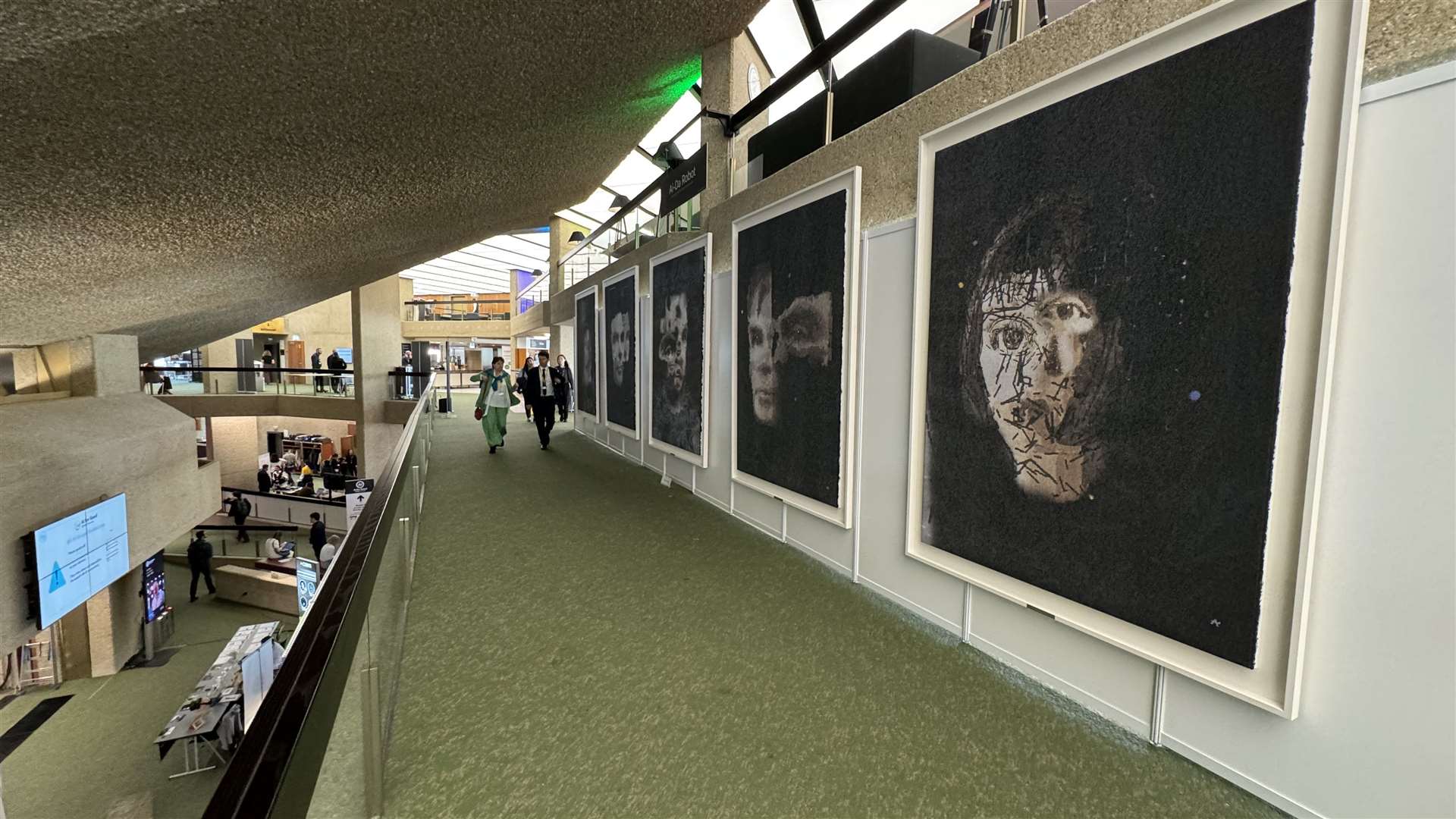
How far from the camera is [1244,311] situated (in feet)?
6.01

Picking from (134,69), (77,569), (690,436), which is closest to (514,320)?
(77,569)

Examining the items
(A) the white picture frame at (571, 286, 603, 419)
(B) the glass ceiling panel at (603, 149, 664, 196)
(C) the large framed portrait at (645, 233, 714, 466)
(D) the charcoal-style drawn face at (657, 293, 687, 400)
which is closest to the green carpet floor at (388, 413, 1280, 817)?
(C) the large framed portrait at (645, 233, 714, 466)

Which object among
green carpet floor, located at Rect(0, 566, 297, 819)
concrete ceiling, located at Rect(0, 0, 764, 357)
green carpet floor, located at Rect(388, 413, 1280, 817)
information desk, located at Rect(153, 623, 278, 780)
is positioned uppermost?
concrete ceiling, located at Rect(0, 0, 764, 357)

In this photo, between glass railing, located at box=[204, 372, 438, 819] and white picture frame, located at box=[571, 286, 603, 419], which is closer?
glass railing, located at box=[204, 372, 438, 819]

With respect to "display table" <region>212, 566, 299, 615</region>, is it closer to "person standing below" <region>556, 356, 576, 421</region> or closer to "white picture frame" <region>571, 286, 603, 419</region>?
"person standing below" <region>556, 356, 576, 421</region>

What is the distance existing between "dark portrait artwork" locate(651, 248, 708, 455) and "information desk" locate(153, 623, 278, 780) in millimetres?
6038

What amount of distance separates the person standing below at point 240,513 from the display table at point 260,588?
3.57m

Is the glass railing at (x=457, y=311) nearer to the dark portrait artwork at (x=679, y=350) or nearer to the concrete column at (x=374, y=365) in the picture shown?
the concrete column at (x=374, y=365)

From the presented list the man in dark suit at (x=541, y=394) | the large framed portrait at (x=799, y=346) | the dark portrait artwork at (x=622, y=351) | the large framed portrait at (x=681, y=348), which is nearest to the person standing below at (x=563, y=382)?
the man in dark suit at (x=541, y=394)

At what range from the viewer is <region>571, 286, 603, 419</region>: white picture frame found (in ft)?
29.4

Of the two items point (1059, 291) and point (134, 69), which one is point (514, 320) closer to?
point (134, 69)

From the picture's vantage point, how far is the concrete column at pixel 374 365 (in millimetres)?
15273

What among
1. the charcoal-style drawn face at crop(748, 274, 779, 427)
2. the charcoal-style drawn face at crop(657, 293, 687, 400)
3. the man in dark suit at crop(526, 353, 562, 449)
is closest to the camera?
the charcoal-style drawn face at crop(748, 274, 779, 427)

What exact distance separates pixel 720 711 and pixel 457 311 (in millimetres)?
30913
